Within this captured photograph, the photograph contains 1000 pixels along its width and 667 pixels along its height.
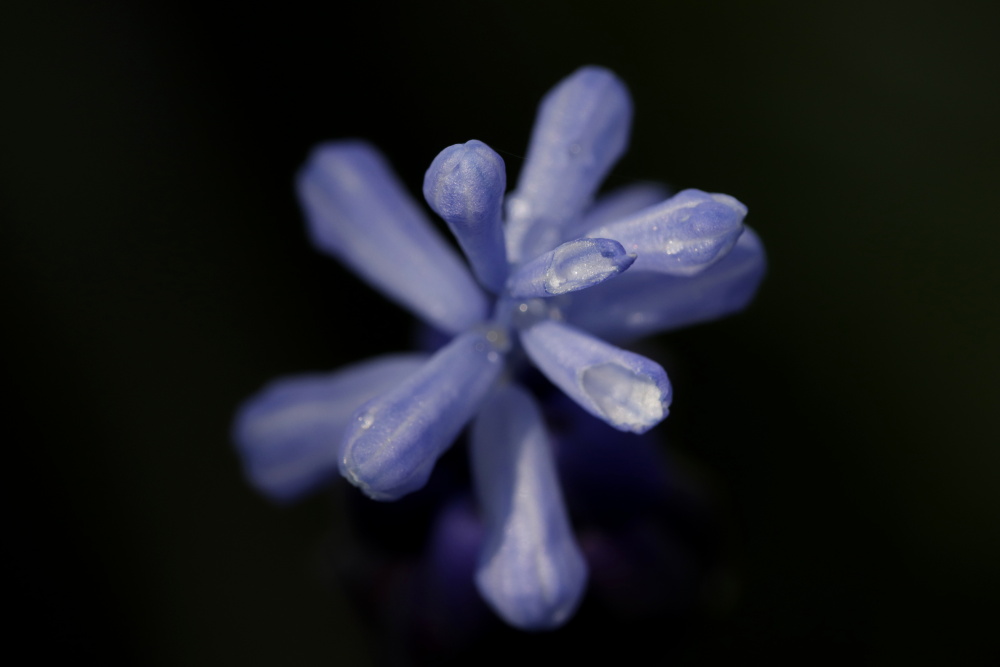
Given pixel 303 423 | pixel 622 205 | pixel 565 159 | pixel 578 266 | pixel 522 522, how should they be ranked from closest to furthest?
pixel 578 266 < pixel 522 522 < pixel 565 159 < pixel 303 423 < pixel 622 205

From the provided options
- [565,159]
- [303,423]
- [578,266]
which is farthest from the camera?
[303,423]

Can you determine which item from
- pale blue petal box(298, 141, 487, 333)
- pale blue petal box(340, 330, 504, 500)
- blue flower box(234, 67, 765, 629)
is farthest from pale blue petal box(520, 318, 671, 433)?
pale blue petal box(298, 141, 487, 333)

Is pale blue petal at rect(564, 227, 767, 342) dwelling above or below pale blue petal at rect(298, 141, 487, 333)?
below

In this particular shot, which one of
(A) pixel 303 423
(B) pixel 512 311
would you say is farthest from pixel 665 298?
(A) pixel 303 423

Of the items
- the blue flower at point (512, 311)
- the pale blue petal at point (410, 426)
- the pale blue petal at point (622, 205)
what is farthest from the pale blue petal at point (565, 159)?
the pale blue petal at point (410, 426)

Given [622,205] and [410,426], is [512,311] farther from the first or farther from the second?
[622,205]

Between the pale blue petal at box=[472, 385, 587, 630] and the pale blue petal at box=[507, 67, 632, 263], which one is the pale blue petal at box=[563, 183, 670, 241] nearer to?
the pale blue petal at box=[507, 67, 632, 263]

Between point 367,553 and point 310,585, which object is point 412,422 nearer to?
point 367,553
